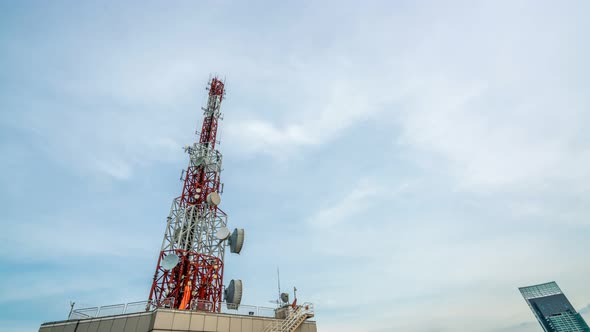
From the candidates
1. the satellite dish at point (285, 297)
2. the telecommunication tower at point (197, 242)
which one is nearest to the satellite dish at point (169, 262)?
the telecommunication tower at point (197, 242)

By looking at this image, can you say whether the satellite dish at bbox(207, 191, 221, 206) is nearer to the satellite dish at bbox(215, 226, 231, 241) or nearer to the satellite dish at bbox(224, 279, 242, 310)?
the satellite dish at bbox(215, 226, 231, 241)

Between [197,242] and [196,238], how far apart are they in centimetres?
51

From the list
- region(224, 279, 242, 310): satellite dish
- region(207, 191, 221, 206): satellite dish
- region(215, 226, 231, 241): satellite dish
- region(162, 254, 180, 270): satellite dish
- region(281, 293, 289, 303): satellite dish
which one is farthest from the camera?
region(207, 191, 221, 206): satellite dish

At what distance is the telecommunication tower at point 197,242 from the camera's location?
31675 mm

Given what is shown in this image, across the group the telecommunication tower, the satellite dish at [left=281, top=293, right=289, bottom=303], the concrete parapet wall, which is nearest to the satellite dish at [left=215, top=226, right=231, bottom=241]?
the telecommunication tower

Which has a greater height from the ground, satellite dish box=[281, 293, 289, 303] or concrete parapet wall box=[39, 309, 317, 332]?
satellite dish box=[281, 293, 289, 303]

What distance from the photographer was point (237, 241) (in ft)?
108

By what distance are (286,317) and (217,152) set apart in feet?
90.1

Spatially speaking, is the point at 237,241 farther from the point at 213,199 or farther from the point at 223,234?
the point at 213,199

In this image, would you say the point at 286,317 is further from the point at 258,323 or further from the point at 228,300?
the point at 228,300

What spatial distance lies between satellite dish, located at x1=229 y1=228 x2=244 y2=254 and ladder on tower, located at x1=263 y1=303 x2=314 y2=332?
11.9 m

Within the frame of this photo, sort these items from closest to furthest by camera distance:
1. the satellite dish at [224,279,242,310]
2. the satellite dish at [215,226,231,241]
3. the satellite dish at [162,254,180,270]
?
1. the satellite dish at [224,279,242,310]
2. the satellite dish at [162,254,180,270]
3. the satellite dish at [215,226,231,241]

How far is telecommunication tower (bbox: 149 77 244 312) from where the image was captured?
31.7 meters

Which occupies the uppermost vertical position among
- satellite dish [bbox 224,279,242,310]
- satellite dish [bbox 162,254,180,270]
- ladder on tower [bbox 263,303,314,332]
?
satellite dish [bbox 162,254,180,270]
